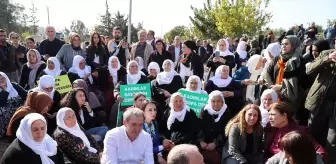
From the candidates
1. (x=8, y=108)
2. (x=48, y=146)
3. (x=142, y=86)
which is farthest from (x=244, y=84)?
(x=8, y=108)

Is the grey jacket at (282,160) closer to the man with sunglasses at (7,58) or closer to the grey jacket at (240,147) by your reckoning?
the grey jacket at (240,147)

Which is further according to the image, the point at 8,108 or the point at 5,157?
the point at 8,108

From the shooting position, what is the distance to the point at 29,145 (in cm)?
349

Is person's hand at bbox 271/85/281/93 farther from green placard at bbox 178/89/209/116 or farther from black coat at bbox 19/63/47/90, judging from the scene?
black coat at bbox 19/63/47/90

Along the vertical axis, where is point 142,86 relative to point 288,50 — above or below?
below

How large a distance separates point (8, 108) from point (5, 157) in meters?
2.89

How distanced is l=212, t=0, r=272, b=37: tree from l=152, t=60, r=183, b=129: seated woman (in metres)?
19.7

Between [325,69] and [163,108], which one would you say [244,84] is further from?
[325,69]

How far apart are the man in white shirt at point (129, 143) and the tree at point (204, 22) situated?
25.6m

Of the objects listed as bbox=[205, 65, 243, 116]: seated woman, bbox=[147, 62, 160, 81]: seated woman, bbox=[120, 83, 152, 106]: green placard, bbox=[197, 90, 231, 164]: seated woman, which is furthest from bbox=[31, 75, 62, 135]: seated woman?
bbox=[205, 65, 243, 116]: seated woman

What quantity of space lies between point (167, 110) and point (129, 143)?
214 centimetres

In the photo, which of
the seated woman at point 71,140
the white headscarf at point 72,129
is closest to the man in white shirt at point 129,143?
the seated woman at point 71,140

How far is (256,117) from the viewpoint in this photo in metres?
4.43

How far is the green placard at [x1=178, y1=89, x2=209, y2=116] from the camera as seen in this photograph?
235 inches
